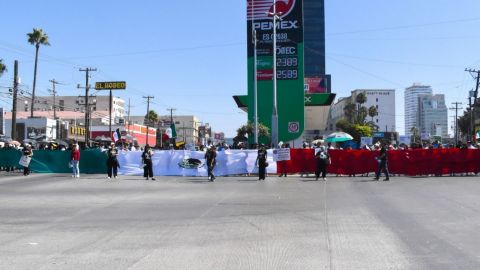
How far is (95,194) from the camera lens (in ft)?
55.2

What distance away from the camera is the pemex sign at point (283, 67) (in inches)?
1751

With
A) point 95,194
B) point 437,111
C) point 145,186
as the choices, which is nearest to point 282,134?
point 145,186

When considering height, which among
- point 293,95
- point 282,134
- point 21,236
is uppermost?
point 293,95

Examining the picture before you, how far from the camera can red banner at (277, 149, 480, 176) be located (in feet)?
85.9

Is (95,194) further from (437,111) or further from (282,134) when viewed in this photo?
(437,111)

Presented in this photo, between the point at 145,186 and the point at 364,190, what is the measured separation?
7754mm

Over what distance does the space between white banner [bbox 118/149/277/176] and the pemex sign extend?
18.1 m

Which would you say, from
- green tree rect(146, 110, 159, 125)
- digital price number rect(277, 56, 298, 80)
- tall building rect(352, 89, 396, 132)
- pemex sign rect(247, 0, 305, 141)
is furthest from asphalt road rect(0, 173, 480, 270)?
tall building rect(352, 89, 396, 132)

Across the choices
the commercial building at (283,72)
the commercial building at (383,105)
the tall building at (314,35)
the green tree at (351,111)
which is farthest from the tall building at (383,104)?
the commercial building at (283,72)

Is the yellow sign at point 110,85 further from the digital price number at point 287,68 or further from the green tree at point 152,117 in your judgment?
the green tree at point 152,117

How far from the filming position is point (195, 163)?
26.6 meters

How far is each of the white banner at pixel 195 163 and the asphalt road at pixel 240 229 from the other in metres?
8.84

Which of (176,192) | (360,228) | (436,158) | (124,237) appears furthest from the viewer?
(436,158)

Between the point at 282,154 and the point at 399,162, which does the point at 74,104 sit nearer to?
the point at 282,154
